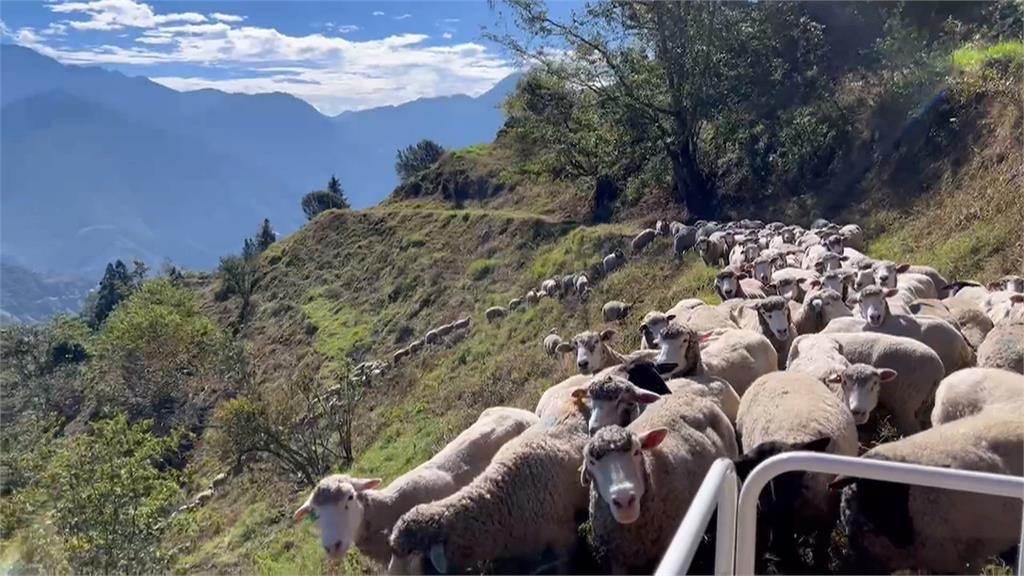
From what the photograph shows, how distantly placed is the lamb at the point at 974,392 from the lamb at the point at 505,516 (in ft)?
9.18

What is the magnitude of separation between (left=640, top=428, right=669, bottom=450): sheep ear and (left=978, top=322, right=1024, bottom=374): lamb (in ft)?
12.6

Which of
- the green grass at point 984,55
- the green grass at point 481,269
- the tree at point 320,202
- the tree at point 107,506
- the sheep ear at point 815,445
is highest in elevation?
the green grass at point 984,55

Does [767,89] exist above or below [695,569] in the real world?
above

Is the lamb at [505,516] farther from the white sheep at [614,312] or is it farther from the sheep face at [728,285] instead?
the white sheep at [614,312]

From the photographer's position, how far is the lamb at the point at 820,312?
32.6 feet

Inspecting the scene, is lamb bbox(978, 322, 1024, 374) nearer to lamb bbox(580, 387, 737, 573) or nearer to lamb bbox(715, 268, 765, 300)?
lamb bbox(580, 387, 737, 573)

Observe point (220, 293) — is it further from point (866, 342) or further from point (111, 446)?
point (866, 342)

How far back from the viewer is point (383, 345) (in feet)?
115

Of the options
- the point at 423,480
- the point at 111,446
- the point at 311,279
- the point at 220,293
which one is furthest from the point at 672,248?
the point at 220,293

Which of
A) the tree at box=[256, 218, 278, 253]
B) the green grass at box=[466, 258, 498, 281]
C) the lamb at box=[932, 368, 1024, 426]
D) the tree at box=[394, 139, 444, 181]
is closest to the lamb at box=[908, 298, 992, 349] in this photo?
the lamb at box=[932, 368, 1024, 426]

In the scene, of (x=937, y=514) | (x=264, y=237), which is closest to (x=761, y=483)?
(x=937, y=514)

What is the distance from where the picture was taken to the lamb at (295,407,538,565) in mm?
5449

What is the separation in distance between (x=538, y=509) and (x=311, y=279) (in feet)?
151

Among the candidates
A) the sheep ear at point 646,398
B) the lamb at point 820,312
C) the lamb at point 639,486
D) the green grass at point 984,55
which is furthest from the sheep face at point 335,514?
the green grass at point 984,55
